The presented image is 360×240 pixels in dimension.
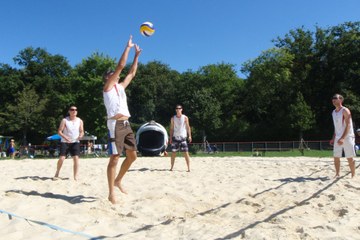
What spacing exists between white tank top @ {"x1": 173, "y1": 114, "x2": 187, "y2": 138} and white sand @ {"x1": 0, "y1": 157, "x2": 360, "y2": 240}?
246 centimetres

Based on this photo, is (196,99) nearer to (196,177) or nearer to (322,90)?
(322,90)

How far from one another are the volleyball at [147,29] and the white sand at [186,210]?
272 cm

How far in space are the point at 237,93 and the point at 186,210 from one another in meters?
48.3

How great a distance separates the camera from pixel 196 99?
44.4m

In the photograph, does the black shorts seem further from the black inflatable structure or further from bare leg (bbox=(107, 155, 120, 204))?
A: the black inflatable structure

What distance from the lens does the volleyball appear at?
633 centimetres

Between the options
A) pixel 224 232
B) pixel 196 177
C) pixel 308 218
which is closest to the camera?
pixel 224 232

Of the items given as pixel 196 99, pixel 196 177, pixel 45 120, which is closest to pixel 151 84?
pixel 196 99

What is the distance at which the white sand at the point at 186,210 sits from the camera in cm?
356

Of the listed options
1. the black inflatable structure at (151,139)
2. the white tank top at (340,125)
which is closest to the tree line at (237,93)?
the black inflatable structure at (151,139)

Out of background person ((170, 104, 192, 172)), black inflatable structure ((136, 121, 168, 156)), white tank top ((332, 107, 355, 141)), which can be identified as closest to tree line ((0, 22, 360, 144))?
black inflatable structure ((136, 121, 168, 156))

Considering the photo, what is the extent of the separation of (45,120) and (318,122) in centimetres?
3330

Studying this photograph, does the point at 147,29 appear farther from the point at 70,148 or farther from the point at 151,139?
the point at 151,139

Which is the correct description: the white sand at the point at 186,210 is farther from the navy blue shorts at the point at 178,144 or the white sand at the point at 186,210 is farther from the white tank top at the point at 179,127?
the white tank top at the point at 179,127
